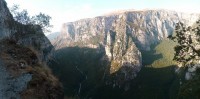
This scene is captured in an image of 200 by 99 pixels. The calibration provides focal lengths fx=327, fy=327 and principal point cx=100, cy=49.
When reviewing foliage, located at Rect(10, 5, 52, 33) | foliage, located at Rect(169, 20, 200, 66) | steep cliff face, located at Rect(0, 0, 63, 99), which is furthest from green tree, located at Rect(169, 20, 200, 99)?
foliage, located at Rect(10, 5, 52, 33)

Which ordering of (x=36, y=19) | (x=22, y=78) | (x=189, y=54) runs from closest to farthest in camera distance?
(x=22, y=78) < (x=189, y=54) < (x=36, y=19)

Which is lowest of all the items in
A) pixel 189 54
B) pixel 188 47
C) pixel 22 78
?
pixel 22 78

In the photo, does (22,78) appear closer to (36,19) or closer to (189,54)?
(189,54)

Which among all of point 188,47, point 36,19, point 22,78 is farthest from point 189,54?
point 36,19

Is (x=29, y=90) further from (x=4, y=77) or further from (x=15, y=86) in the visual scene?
(x=4, y=77)

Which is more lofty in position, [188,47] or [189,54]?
[188,47]

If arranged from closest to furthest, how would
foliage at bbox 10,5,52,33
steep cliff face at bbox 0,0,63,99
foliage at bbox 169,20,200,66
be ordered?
steep cliff face at bbox 0,0,63,99 → foliage at bbox 169,20,200,66 → foliage at bbox 10,5,52,33

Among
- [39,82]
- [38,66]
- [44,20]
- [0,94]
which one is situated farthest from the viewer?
[44,20]

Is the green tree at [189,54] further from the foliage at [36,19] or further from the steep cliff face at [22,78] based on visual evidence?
the foliage at [36,19]

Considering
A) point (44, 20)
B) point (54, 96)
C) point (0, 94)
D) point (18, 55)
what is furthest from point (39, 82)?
point (44, 20)

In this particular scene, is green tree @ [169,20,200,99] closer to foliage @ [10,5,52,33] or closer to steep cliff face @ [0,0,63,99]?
steep cliff face @ [0,0,63,99]

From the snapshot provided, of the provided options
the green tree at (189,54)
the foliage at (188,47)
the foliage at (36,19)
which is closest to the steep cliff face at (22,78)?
the green tree at (189,54)
